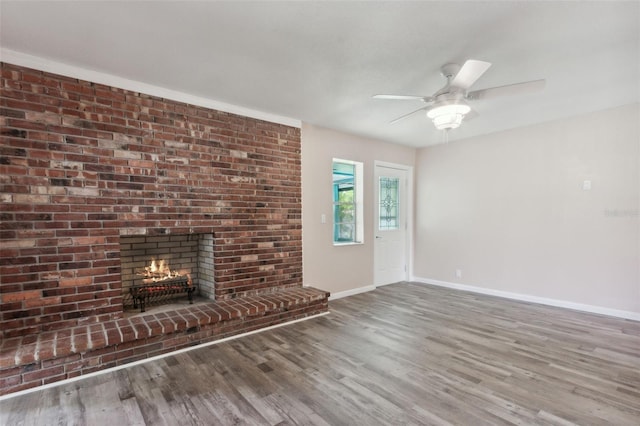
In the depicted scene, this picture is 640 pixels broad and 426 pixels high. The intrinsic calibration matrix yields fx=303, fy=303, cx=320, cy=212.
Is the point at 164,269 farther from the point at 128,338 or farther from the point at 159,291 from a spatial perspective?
the point at 128,338

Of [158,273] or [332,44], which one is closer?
[332,44]

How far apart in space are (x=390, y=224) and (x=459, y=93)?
10.7 feet

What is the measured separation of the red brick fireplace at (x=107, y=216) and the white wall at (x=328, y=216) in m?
0.67

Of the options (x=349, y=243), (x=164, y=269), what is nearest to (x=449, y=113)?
(x=349, y=243)

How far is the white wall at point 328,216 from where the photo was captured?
14.0 ft

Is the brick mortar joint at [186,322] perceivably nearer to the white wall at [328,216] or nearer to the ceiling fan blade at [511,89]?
the white wall at [328,216]

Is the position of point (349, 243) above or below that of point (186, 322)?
above

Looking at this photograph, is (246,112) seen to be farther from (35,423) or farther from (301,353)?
(35,423)

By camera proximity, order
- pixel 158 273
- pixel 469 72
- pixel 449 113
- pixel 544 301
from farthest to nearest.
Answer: pixel 544 301 < pixel 158 273 < pixel 449 113 < pixel 469 72

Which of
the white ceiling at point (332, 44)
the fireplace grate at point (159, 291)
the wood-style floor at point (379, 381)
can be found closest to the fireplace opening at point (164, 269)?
the fireplace grate at point (159, 291)

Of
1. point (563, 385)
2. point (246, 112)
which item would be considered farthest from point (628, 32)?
point (246, 112)

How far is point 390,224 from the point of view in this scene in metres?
5.45

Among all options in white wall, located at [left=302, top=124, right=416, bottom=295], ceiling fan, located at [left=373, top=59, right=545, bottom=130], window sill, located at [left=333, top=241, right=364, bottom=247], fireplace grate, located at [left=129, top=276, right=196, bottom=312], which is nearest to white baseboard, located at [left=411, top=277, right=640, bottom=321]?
white wall, located at [left=302, top=124, right=416, bottom=295]

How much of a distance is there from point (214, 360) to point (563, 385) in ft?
8.90
